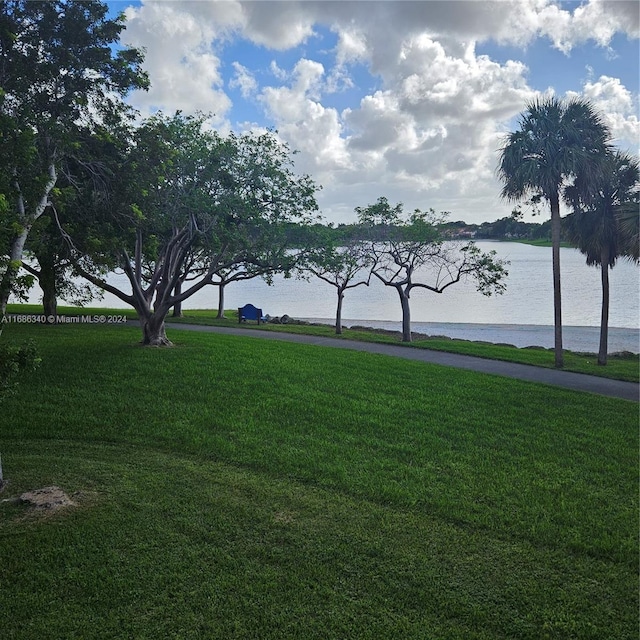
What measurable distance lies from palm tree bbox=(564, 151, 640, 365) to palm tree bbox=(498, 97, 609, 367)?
0.70 metres

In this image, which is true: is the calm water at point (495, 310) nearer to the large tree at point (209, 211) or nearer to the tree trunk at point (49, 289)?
the large tree at point (209, 211)

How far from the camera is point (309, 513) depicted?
566 centimetres

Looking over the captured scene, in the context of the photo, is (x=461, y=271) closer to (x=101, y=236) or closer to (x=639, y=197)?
(x=639, y=197)

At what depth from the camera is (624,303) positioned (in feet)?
162

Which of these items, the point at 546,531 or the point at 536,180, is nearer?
the point at 546,531

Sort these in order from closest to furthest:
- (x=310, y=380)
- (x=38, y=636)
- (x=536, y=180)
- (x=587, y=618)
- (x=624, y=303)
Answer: (x=38, y=636)
(x=587, y=618)
(x=310, y=380)
(x=536, y=180)
(x=624, y=303)

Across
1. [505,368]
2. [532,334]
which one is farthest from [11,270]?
[532,334]

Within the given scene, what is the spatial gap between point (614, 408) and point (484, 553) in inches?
299

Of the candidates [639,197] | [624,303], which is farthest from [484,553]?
[624,303]

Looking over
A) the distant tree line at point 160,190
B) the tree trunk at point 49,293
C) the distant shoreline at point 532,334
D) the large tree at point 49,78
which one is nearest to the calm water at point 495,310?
the distant shoreline at point 532,334

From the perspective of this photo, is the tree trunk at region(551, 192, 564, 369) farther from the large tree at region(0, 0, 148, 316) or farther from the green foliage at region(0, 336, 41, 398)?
the green foliage at region(0, 336, 41, 398)

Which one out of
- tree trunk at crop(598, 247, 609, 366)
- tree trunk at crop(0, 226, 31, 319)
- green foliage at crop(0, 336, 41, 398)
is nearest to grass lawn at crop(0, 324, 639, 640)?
green foliage at crop(0, 336, 41, 398)

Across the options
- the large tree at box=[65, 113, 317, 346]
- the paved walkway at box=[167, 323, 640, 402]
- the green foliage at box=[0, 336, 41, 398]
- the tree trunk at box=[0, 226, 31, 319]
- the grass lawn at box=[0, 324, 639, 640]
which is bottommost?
the grass lawn at box=[0, 324, 639, 640]

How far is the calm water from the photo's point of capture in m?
30.9
